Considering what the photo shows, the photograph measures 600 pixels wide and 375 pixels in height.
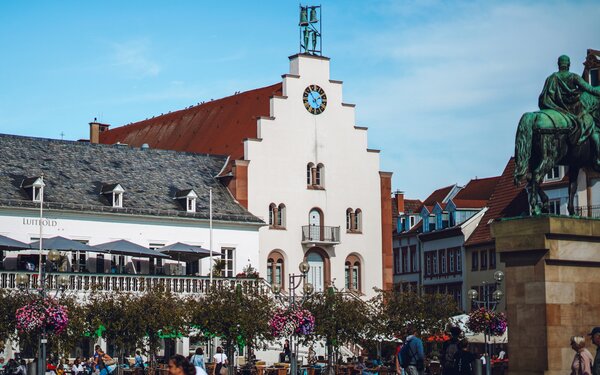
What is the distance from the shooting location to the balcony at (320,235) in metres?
80.3

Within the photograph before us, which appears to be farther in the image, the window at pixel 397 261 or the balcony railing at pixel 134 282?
the window at pixel 397 261

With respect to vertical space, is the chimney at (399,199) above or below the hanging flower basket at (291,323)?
above

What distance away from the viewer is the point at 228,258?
7612cm

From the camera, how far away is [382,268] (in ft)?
274

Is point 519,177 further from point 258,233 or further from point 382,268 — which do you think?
point 382,268

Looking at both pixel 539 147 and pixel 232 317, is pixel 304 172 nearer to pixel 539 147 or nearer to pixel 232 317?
pixel 232 317

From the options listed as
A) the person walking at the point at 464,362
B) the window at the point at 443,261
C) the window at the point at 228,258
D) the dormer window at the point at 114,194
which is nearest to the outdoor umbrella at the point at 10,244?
the dormer window at the point at 114,194

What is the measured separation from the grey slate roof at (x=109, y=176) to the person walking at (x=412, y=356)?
140ft

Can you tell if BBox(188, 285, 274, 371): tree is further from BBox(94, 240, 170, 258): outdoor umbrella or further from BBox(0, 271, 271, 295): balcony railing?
BBox(94, 240, 170, 258): outdoor umbrella

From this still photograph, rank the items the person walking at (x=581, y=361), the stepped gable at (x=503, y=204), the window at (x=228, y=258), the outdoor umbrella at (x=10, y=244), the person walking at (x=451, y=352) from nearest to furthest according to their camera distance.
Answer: the person walking at (x=581, y=361), the person walking at (x=451, y=352), the outdoor umbrella at (x=10, y=244), the window at (x=228, y=258), the stepped gable at (x=503, y=204)

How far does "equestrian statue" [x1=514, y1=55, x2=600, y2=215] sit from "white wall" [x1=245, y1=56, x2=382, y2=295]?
49.4 m

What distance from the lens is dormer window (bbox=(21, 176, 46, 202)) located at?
68.2 metres

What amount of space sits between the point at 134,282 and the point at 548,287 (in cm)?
4177

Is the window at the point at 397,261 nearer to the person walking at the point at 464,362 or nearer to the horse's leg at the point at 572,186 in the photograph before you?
the horse's leg at the point at 572,186
